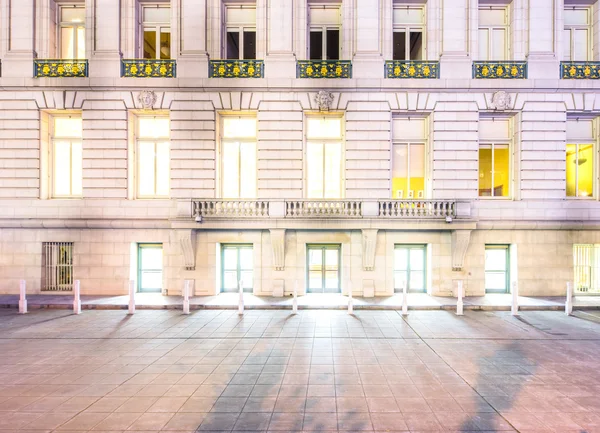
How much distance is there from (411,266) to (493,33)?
12.2 m

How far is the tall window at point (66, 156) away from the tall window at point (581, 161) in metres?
24.2

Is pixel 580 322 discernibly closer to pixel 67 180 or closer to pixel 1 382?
pixel 1 382

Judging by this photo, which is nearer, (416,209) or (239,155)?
(416,209)

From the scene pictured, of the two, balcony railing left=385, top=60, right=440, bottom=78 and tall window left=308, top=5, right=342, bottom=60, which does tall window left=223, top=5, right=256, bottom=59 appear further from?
balcony railing left=385, top=60, right=440, bottom=78

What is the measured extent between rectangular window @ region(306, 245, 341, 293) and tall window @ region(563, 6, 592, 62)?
15061 mm

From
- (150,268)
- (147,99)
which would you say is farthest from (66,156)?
(150,268)

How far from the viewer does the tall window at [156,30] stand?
15984 millimetres

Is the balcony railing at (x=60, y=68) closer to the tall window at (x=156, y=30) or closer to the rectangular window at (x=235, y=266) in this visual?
the tall window at (x=156, y=30)

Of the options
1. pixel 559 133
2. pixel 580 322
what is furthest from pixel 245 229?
pixel 559 133

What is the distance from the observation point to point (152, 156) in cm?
1595

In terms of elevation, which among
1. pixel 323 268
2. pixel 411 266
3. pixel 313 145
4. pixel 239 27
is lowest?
pixel 323 268

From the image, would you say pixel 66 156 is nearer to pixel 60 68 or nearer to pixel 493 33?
pixel 60 68

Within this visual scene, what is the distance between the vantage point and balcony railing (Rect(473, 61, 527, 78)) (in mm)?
15297

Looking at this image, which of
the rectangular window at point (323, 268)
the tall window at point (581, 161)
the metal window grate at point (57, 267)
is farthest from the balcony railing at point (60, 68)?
the tall window at point (581, 161)
